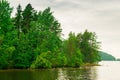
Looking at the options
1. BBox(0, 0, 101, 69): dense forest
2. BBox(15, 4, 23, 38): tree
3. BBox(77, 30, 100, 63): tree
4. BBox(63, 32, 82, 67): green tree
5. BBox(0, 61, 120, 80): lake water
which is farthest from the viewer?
BBox(77, 30, 100, 63): tree

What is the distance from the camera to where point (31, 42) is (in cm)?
9625

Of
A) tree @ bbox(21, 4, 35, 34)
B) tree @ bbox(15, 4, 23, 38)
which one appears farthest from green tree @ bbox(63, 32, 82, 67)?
tree @ bbox(15, 4, 23, 38)

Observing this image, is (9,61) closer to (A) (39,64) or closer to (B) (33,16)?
(A) (39,64)

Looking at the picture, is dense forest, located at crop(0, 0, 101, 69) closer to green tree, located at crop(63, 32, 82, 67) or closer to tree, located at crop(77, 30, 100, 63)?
green tree, located at crop(63, 32, 82, 67)

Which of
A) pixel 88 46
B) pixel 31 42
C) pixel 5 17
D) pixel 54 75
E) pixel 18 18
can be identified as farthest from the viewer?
pixel 88 46

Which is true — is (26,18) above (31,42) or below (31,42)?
above

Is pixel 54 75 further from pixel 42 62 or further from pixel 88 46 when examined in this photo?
pixel 88 46

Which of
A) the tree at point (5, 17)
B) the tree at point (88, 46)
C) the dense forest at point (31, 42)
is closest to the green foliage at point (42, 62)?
the dense forest at point (31, 42)

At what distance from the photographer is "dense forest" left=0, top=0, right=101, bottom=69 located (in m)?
87.8

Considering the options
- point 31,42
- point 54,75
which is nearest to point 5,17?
point 31,42

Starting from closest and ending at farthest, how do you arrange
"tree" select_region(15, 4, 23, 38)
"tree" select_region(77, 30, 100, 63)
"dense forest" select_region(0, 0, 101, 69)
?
"dense forest" select_region(0, 0, 101, 69), "tree" select_region(15, 4, 23, 38), "tree" select_region(77, 30, 100, 63)

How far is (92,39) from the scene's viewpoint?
507ft

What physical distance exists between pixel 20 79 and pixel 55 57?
53729 millimetres

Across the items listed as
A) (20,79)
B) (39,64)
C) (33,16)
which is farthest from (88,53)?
(20,79)
